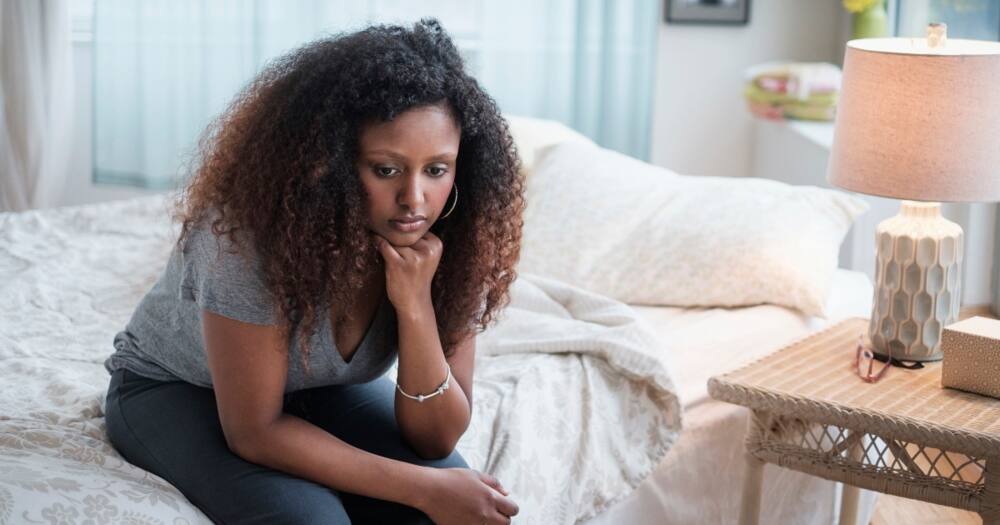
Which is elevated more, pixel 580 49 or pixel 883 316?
pixel 580 49

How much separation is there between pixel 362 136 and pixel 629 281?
1.11 meters

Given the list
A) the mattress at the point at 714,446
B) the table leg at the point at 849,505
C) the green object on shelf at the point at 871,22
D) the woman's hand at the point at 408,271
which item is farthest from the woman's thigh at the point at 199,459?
the green object on shelf at the point at 871,22

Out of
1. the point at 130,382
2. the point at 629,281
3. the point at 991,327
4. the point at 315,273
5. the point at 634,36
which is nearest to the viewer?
the point at 315,273

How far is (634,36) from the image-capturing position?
3783 millimetres

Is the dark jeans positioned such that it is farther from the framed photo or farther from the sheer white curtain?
the sheer white curtain

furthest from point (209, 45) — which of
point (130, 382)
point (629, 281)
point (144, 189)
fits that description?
point (130, 382)

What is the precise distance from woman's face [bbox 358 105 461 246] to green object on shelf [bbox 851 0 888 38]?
88.6 inches

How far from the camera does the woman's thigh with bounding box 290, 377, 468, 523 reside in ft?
4.75

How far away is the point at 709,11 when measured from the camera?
3746 mm

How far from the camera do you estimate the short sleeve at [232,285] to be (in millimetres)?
1320

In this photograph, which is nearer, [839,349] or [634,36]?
[839,349]

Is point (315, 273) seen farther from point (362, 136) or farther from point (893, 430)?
point (893, 430)

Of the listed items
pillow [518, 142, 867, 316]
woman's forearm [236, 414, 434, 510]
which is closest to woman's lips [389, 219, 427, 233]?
woman's forearm [236, 414, 434, 510]

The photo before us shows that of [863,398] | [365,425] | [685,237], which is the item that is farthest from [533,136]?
[365,425]
